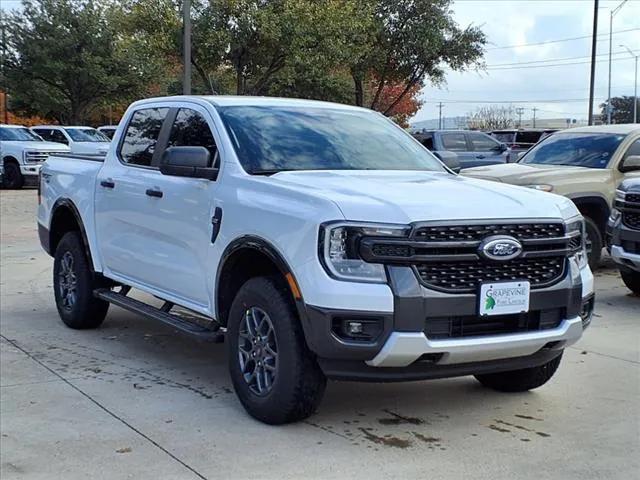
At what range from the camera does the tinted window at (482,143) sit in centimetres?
2138

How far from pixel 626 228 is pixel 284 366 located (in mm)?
5076

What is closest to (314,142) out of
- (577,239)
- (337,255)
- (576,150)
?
(337,255)

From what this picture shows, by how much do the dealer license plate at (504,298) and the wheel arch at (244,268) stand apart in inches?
39.1

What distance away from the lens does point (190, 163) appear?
5.29 meters

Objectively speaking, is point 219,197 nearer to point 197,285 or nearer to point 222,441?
point 197,285

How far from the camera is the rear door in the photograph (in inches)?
829

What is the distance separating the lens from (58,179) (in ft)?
25.0

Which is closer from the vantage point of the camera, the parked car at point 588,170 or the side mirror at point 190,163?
the side mirror at point 190,163

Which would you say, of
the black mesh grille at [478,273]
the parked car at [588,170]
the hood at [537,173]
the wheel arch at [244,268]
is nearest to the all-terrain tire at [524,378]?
the black mesh grille at [478,273]

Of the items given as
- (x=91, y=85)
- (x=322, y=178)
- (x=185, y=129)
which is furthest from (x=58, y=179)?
(x=91, y=85)

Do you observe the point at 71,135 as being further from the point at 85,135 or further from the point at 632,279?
the point at 632,279

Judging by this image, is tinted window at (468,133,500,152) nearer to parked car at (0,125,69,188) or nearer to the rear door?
the rear door

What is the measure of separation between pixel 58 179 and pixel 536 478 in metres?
5.21

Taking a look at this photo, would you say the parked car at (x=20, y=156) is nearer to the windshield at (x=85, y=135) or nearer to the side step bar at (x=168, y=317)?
the windshield at (x=85, y=135)
